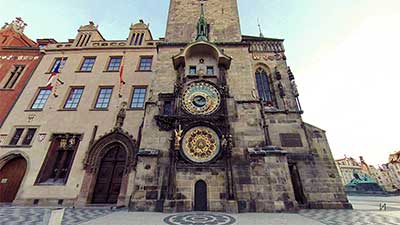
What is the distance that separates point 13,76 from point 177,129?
1907 centimetres

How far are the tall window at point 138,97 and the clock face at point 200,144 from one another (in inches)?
268

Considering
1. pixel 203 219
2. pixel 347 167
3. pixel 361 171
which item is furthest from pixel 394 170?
pixel 203 219

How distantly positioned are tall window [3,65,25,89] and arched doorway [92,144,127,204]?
12.7 meters

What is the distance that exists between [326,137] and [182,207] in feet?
36.3

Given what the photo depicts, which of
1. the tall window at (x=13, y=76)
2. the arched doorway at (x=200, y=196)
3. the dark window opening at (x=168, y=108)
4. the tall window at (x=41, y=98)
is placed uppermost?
the tall window at (x=13, y=76)

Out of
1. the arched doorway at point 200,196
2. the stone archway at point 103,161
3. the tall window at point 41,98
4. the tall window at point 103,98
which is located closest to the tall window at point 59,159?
the stone archway at point 103,161

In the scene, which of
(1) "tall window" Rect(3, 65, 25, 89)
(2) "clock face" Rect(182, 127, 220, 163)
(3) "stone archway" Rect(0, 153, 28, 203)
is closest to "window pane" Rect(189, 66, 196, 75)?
(2) "clock face" Rect(182, 127, 220, 163)

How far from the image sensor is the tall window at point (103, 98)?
50.2 ft

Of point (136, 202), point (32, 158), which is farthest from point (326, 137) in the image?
point (32, 158)

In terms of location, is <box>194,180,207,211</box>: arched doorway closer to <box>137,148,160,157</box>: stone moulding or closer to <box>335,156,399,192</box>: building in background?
<box>137,148,160,157</box>: stone moulding

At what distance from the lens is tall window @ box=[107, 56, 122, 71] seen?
57.8 feet

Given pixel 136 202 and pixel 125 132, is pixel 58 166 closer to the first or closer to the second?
pixel 125 132

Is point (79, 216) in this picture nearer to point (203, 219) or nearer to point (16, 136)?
point (203, 219)

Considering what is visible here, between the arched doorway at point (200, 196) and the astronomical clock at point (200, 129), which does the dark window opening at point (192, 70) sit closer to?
the astronomical clock at point (200, 129)
